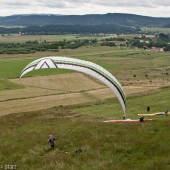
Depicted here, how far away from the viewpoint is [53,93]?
67.5 meters

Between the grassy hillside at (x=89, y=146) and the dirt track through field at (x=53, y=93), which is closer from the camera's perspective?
the grassy hillside at (x=89, y=146)

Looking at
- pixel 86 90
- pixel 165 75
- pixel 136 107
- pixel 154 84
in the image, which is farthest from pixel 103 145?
pixel 165 75

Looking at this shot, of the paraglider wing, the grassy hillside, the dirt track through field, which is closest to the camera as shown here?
the grassy hillside

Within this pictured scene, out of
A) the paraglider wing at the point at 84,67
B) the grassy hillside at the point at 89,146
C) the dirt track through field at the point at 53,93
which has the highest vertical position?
the paraglider wing at the point at 84,67

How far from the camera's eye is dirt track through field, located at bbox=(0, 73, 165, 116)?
56.0 metres

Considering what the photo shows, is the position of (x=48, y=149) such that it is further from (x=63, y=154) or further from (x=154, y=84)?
(x=154, y=84)

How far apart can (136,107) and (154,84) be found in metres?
31.6

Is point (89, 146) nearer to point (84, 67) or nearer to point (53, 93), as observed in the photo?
point (84, 67)

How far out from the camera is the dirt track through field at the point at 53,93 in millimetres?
55991

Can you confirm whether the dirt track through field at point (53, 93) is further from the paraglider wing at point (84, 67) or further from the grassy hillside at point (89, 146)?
the paraglider wing at point (84, 67)

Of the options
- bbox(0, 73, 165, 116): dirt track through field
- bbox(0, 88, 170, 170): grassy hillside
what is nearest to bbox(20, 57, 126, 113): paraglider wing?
bbox(0, 88, 170, 170): grassy hillside

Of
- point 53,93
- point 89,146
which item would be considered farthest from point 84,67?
point 53,93

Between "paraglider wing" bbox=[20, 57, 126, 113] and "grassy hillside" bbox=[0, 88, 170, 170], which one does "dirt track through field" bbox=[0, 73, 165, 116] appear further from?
"paraglider wing" bbox=[20, 57, 126, 113]

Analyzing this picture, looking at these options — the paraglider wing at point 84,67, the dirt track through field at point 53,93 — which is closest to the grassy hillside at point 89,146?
the paraglider wing at point 84,67
